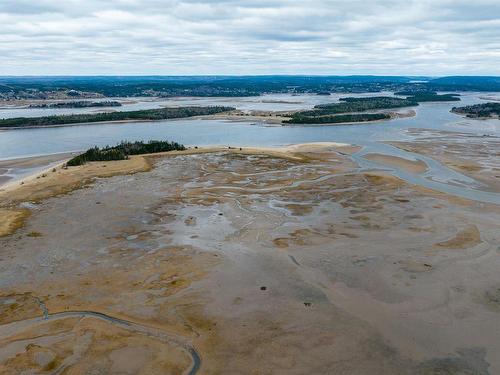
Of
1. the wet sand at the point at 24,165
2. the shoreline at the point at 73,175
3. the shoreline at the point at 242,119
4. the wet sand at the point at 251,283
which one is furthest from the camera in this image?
the shoreline at the point at 242,119

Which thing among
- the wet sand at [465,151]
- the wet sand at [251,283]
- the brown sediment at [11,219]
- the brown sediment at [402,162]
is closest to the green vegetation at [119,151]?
the wet sand at [251,283]

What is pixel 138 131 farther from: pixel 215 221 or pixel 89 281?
pixel 89 281

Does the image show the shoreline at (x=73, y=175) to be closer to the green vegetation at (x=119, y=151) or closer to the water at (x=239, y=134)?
the green vegetation at (x=119, y=151)

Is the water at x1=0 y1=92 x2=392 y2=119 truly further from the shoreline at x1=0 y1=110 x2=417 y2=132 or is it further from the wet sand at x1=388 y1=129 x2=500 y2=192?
the wet sand at x1=388 y1=129 x2=500 y2=192

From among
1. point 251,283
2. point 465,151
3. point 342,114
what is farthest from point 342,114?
point 251,283

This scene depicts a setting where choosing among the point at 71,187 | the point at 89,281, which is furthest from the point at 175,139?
the point at 89,281
